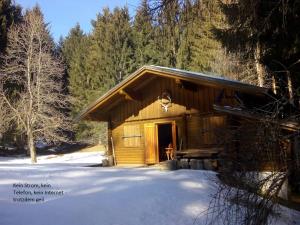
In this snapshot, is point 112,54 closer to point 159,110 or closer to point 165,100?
point 159,110

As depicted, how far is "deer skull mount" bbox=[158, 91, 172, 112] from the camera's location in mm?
19531

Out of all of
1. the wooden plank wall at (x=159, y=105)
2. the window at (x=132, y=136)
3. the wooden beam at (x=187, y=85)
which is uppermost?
the wooden beam at (x=187, y=85)

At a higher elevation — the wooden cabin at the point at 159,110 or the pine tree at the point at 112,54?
the pine tree at the point at 112,54

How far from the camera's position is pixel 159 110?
20.0m

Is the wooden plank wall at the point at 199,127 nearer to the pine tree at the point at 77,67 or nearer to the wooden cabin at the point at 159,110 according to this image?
the wooden cabin at the point at 159,110

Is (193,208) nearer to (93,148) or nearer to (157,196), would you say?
(157,196)

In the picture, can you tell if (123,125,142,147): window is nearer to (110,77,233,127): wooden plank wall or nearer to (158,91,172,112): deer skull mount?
(110,77,233,127): wooden plank wall

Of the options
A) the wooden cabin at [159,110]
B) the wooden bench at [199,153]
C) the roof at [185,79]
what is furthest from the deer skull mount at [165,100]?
the wooden bench at [199,153]

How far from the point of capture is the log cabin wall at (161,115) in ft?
59.6

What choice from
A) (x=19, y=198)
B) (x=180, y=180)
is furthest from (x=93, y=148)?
(x=19, y=198)

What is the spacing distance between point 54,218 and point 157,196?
3.41m

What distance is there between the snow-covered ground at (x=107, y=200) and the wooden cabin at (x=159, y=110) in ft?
11.7

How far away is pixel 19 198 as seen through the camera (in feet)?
34.3

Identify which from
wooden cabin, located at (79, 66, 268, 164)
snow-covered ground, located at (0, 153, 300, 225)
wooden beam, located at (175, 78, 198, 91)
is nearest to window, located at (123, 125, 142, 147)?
wooden cabin, located at (79, 66, 268, 164)
